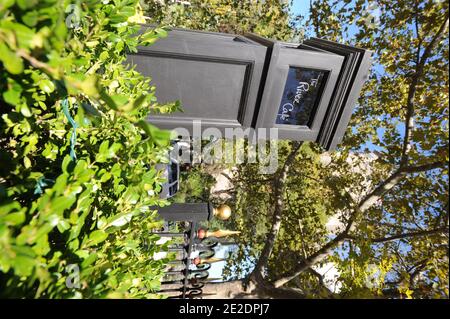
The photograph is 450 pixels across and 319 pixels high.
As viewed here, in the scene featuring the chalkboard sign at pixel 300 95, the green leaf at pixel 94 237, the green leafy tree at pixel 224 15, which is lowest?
the green leaf at pixel 94 237

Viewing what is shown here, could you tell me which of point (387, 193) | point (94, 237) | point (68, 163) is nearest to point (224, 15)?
point (387, 193)

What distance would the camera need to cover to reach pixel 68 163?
1843 millimetres

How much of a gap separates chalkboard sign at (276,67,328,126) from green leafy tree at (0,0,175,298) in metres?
2.36

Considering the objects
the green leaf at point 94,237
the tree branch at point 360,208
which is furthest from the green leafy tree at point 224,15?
the green leaf at point 94,237

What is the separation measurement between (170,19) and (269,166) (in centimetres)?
874

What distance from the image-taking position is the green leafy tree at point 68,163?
1.18 m

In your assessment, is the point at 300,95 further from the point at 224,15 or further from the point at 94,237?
the point at 224,15

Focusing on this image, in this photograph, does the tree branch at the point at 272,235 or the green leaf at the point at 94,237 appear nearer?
the green leaf at the point at 94,237

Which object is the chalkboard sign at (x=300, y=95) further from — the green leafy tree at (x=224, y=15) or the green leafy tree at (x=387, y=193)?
the green leafy tree at (x=224, y=15)

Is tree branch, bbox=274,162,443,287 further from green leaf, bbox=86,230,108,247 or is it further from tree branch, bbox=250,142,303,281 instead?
green leaf, bbox=86,230,108,247

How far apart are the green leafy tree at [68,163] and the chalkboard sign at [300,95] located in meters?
2.36

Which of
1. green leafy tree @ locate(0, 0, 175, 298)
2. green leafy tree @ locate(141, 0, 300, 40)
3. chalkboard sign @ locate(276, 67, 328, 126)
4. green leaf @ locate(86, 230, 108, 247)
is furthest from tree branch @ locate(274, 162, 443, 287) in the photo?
green leafy tree @ locate(141, 0, 300, 40)
